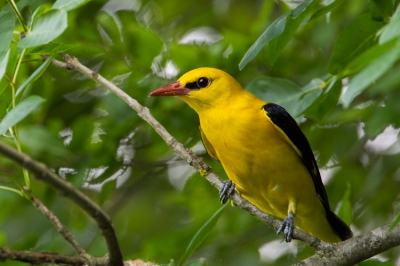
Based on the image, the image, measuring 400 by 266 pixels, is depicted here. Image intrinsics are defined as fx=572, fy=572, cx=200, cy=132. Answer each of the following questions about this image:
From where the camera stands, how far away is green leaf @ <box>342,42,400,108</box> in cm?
173

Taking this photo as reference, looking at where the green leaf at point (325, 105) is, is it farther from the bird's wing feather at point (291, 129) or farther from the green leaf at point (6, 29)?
the green leaf at point (6, 29)

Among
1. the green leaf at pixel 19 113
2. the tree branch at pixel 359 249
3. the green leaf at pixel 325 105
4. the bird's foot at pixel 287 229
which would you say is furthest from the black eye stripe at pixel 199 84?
the green leaf at pixel 19 113

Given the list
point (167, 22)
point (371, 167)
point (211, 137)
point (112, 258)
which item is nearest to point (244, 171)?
point (211, 137)

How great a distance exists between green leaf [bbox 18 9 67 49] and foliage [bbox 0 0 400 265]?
0.93 metres

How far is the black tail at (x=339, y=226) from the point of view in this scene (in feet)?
14.4

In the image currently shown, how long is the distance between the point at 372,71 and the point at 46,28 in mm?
1327

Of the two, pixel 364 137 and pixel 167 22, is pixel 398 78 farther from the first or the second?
pixel 167 22

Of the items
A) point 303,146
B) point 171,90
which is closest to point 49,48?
point 171,90

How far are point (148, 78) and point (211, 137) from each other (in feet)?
2.61

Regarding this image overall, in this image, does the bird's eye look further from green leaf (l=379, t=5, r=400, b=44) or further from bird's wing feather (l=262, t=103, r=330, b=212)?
green leaf (l=379, t=5, r=400, b=44)

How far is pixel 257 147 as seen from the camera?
4.09 meters

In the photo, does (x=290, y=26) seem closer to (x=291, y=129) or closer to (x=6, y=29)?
(x=291, y=129)

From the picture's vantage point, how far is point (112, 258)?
8.73 ft

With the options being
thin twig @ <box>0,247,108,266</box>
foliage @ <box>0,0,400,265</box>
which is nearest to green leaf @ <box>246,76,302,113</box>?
foliage @ <box>0,0,400,265</box>
